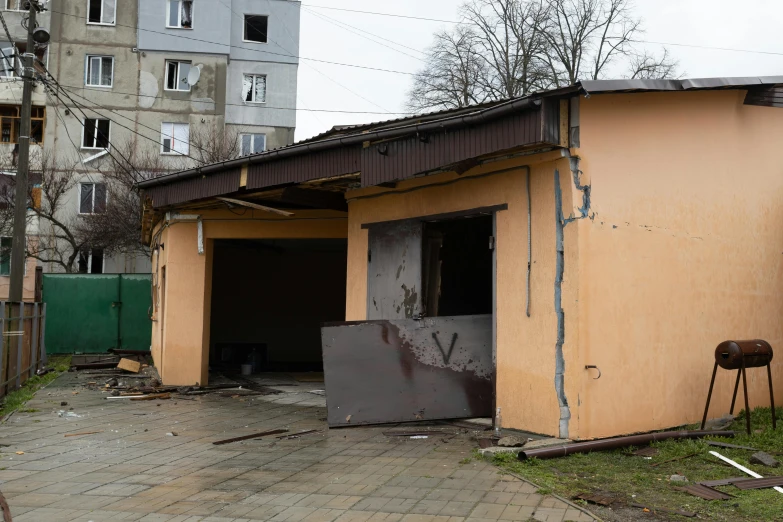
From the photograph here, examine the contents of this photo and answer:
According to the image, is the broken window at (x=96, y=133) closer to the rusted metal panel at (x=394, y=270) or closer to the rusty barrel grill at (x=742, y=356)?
the rusted metal panel at (x=394, y=270)

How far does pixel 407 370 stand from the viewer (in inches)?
337

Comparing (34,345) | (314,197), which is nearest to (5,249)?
(34,345)

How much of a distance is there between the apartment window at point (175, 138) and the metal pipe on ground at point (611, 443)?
27437 mm

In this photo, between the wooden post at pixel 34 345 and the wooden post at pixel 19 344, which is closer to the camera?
the wooden post at pixel 19 344

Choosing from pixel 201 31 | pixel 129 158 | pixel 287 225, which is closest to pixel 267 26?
pixel 201 31

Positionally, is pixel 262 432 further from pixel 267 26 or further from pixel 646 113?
pixel 267 26

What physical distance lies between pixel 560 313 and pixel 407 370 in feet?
6.80

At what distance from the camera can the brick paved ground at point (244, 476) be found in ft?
16.3

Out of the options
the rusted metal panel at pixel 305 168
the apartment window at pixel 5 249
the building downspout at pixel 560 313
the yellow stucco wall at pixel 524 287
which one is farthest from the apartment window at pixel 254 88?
the building downspout at pixel 560 313

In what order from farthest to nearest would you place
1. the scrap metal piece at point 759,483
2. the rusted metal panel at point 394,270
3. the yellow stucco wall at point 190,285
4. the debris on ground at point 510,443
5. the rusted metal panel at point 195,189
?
the yellow stucco wall at point 190,285
the rusted metal panel at point 195,189
the rusted metal panel at point 394,270
the debris on ground at point 510,443
the scrap metal piece at point 759,483

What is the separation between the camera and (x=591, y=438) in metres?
7.17

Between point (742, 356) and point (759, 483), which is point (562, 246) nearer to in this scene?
point (742, 356)

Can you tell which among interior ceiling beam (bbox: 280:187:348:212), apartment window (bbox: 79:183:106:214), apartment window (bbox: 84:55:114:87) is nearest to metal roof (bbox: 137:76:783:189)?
interior ceiling beam (bbox: 280:187:348:212)

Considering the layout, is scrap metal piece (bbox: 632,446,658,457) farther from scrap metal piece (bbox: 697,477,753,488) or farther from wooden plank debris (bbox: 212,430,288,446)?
wooden plank debris (bbox: 212,430,288,446)
